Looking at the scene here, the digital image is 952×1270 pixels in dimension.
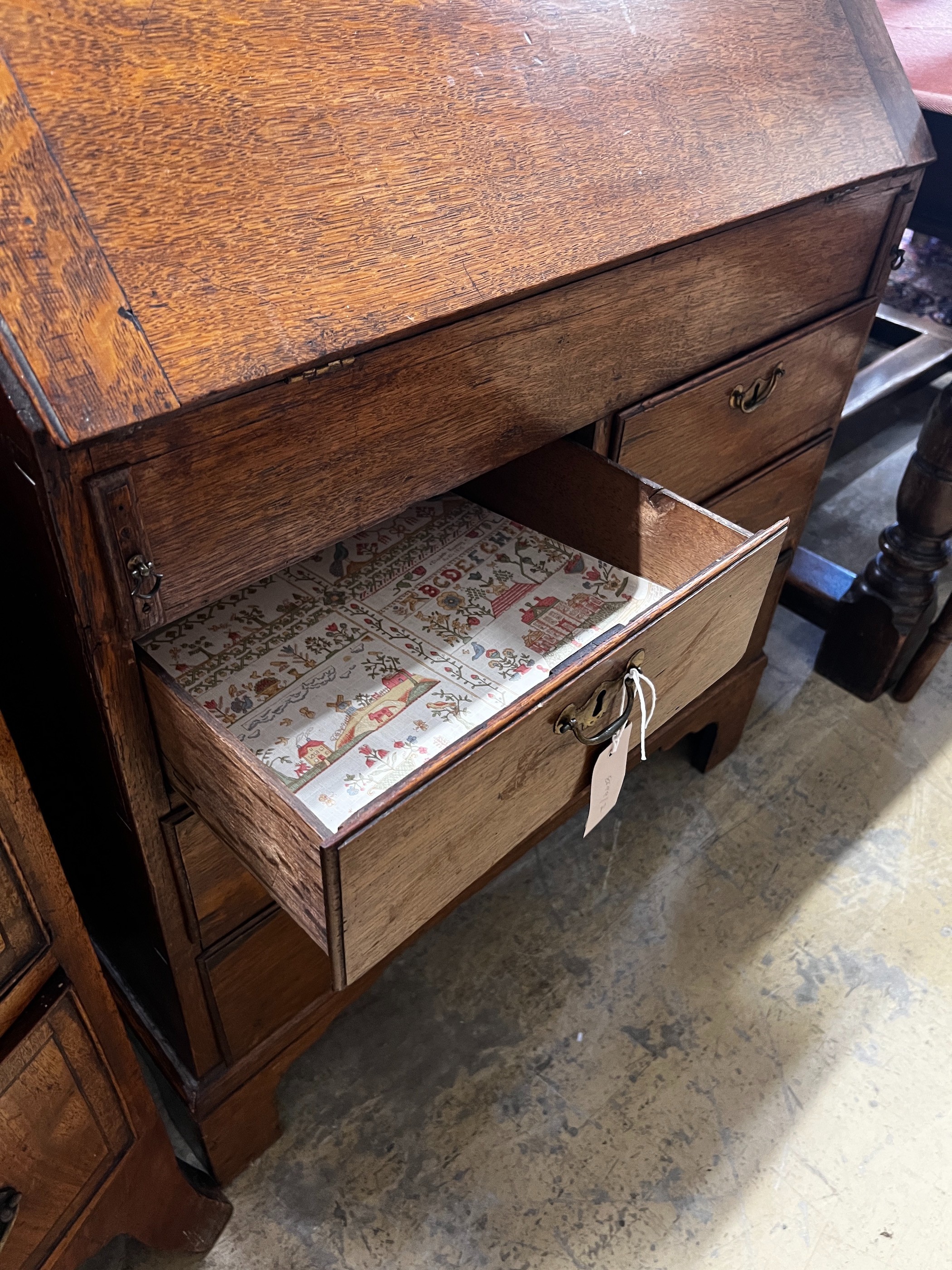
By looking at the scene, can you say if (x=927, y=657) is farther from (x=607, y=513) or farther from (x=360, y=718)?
(x=360, y=718)

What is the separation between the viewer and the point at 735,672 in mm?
1350

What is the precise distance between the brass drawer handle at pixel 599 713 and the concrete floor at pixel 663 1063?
2.02 ft

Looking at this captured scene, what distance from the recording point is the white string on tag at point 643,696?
67 centimetres

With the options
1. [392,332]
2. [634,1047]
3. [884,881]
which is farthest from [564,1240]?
[392,332]

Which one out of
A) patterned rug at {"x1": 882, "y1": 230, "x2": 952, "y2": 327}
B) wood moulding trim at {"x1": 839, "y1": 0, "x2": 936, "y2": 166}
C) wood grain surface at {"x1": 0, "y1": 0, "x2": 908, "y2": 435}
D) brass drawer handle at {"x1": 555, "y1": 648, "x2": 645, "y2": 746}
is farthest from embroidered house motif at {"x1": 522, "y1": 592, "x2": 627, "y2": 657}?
patterned rug at {"x1": 882, "y1": 230, "x2": 952, "y2": 327}

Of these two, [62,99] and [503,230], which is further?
[503,230]

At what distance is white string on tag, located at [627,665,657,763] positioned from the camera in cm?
67

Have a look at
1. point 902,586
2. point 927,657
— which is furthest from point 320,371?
point 927,657

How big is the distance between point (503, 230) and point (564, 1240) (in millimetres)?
968

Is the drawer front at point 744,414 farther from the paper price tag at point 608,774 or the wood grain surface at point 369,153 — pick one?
the paper price tag at point 608,774

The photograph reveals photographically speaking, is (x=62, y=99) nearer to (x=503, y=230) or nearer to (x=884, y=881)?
(x=503, y=230)

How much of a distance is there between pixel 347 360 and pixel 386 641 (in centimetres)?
26

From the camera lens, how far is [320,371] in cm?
57

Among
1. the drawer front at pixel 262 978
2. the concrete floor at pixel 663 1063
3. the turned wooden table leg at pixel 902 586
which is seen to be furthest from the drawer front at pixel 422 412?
the concrete floor at pixel 663 1063
